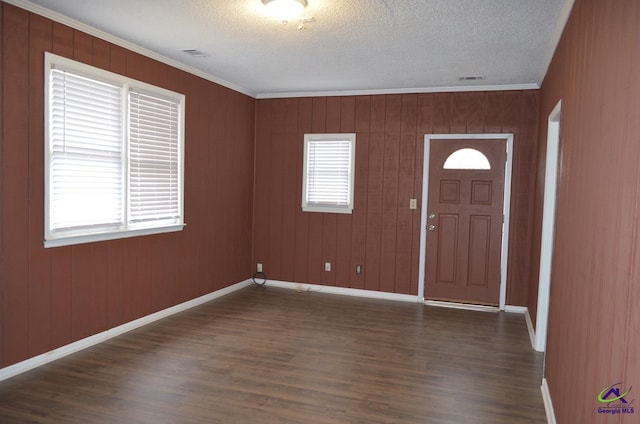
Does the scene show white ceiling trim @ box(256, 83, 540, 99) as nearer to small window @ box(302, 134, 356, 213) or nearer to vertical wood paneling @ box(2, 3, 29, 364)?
small window @ box(302, 134, 356, 213)

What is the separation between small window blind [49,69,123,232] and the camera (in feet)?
11.3

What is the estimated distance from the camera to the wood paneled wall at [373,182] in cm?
532

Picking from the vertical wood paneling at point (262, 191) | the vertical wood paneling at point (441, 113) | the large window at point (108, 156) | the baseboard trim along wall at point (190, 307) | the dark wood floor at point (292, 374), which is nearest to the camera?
the dark wood floor at point (292, 374)

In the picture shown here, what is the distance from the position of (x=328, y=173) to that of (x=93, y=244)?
3.04 meters

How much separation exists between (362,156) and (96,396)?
13.0ft

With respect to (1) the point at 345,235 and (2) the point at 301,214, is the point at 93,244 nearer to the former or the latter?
(2) the point at 301,214

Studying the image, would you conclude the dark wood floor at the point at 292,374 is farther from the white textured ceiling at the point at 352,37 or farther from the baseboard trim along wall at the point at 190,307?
the white textured ceiling at the point at 352,37

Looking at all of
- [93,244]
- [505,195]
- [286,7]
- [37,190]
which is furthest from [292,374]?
[505,195]

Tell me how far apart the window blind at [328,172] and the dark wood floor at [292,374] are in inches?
65.6

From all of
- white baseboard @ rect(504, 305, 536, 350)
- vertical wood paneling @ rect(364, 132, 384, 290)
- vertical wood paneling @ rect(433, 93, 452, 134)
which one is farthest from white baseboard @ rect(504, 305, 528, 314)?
vertical wood paneling @ rect(433, 93, 452, 134)

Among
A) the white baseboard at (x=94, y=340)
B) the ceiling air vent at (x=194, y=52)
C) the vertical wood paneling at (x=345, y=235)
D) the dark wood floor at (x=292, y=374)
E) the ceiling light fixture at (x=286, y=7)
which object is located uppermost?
the ceiling air vent at (x=194, y=52)

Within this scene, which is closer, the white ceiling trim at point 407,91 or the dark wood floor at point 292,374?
the dark wood floor at point 292,374

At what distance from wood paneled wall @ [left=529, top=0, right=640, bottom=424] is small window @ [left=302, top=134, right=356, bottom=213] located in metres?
3.15

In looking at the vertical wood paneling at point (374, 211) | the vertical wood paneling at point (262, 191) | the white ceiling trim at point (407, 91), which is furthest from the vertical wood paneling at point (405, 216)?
the vertical wood paneling at point (262, 191)
